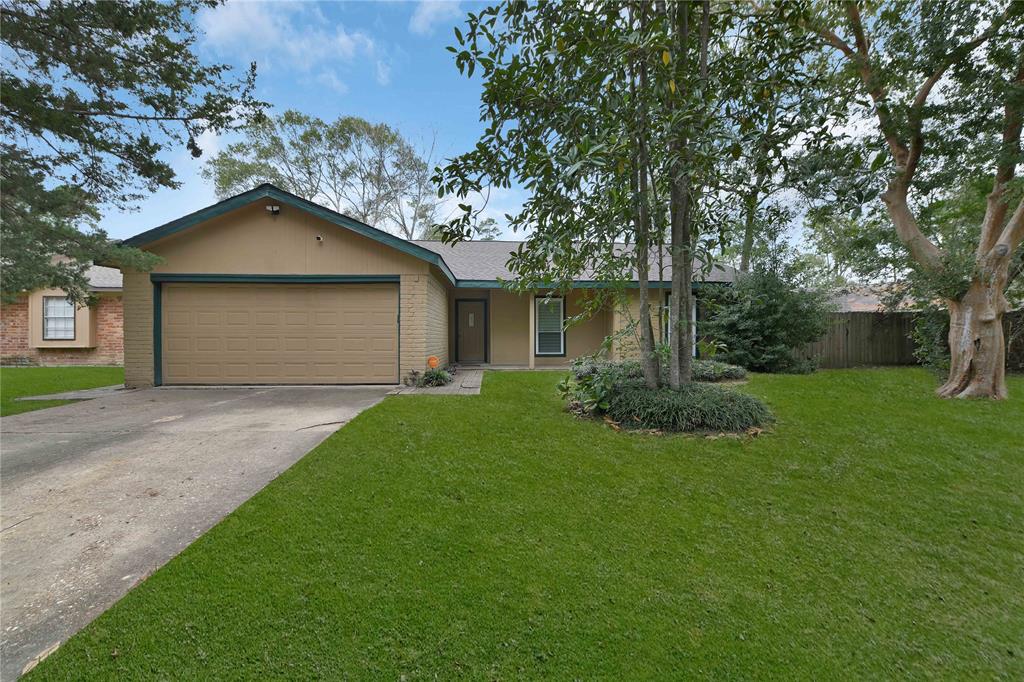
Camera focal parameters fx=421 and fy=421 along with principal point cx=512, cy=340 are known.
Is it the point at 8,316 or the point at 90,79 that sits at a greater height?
the point at 90,79

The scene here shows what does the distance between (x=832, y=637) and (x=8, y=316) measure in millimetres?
19508

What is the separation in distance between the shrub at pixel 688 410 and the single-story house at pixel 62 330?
15.5 metres

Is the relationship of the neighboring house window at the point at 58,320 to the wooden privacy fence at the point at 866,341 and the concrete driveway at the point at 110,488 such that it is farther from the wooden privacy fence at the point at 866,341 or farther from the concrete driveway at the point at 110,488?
the wooden privacy fence at the point at 866,341

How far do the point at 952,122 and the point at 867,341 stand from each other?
6584mm

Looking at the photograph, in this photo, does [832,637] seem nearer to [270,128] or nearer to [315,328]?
[315,328]

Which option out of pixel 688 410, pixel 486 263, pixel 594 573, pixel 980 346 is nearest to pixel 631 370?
pixel 688 410

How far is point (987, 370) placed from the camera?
698 cm

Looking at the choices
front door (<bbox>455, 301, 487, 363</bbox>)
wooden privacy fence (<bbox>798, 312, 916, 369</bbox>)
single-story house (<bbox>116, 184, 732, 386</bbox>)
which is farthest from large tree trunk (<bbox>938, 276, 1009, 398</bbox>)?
front door (<bbox>455, 301, 487, 363</bbox>)

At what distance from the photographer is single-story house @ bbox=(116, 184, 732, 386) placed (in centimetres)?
815

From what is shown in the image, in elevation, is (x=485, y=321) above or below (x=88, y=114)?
below

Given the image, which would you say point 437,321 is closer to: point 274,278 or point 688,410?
point 274,278

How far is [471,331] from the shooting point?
12.0 metres

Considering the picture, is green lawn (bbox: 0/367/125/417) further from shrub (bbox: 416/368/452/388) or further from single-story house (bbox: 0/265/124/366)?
shrub (bbox: 416/368/452/388)

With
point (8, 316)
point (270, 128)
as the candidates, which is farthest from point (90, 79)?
point (270, 128)
